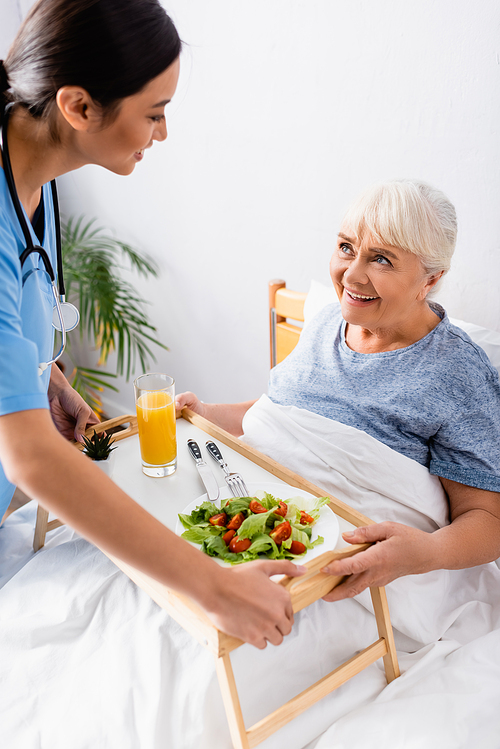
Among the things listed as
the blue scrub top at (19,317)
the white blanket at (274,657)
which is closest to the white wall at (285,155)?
the white blanket at (274,657)

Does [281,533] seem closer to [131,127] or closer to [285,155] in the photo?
[131,127]

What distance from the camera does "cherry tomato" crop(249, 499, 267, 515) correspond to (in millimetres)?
926

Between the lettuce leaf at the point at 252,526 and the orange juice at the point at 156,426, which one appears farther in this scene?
the orange juice at the point at 156,426

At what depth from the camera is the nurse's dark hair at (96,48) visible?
0.73 m

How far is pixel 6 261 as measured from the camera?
29.8 inches

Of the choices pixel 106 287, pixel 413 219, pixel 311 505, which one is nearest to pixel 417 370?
pixel 413 219

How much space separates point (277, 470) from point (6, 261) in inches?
24.8

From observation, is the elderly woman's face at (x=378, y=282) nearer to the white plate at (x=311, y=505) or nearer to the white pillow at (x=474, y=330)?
the white pillow at (x=474, y=330)

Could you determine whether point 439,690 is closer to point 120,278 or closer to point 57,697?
point 57,697

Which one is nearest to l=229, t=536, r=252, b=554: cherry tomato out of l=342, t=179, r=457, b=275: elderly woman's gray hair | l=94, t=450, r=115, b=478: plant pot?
l=94, t=450, r=115, b=478: plant pot

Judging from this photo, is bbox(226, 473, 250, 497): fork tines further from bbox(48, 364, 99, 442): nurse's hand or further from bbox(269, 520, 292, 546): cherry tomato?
bbox(48, 364, 99, 442): nurse's hand

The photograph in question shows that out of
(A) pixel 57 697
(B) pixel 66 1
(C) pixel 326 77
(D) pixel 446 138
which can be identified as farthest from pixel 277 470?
(C) pixel 326 77

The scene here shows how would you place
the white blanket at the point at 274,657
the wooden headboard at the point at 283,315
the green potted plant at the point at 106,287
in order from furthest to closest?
1. the green potted plant at the point at 106,287
2. the wooden headboard at the point at 283,315
3. the white blanket at the point at 274,657

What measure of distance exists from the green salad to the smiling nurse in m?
0.08
